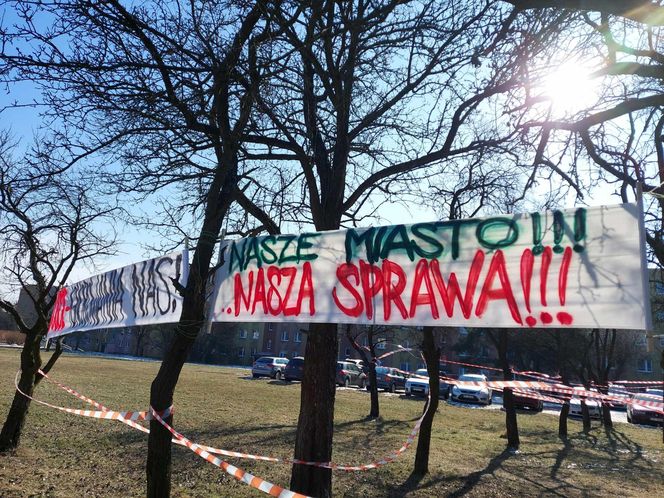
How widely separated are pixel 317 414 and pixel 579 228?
361cm

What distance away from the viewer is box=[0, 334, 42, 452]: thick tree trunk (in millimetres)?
7293

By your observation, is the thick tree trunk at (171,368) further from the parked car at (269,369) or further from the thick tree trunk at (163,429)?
the parked car at (269,369)

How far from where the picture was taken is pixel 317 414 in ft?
18.0

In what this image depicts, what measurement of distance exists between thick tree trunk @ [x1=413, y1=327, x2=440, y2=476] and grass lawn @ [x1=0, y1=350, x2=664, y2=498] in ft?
0.74

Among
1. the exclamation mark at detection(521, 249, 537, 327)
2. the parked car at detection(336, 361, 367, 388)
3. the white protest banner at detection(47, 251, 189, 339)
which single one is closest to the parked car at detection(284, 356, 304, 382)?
the parked car at detection(336, 361, 367, 388)

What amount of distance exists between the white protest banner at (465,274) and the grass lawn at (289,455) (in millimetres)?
3633

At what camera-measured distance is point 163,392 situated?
452 centimetres

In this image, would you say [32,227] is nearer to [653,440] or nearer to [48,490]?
[48,490]

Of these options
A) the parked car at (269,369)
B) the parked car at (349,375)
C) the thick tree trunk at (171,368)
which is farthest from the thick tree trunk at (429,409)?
the parked car at (269,369)

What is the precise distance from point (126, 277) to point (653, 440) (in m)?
17.4

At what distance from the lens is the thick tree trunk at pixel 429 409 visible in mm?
8117

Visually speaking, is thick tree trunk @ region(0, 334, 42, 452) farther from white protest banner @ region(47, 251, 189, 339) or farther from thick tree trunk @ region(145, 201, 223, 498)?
thick tree trunk @ region(145, 201, 223, 498)

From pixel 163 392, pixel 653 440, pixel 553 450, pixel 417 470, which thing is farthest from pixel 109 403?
pixel 653 440

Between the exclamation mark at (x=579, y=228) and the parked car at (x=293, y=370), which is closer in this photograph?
the exclamation mark at (x=579, y=228)
